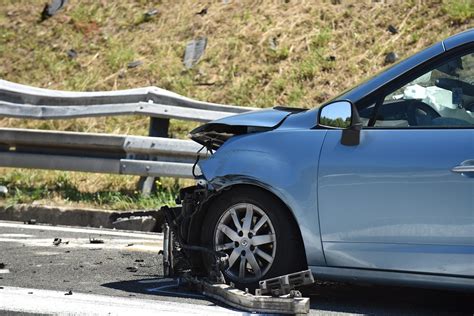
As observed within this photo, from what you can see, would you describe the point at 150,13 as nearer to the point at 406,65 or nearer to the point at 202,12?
the point at 202,12

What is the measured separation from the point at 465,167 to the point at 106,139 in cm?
597

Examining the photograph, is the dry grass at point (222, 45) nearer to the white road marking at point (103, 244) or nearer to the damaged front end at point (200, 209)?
the white road marking at point (103, 244)

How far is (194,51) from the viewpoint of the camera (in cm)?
1600

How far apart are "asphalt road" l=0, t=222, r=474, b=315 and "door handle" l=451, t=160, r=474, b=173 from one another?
0.88 metres

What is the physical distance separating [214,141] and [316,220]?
1028 millimetres

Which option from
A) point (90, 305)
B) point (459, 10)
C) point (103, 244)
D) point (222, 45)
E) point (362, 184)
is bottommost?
point (90, 305)

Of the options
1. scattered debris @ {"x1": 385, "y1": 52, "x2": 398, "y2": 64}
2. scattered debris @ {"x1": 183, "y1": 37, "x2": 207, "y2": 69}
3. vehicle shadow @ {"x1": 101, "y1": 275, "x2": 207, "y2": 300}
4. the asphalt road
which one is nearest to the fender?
the asphalt road

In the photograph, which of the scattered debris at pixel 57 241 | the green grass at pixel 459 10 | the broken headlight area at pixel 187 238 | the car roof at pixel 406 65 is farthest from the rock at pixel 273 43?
the car roof at pixel 406 65

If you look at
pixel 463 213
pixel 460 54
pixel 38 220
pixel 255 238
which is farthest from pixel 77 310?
pixel 38 220

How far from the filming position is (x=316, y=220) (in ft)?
20.7

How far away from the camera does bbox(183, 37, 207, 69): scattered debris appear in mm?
15867

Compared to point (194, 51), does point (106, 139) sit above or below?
below

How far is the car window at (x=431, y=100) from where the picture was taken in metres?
6.22

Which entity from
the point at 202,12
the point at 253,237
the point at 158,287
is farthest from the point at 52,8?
the point at 253,237
